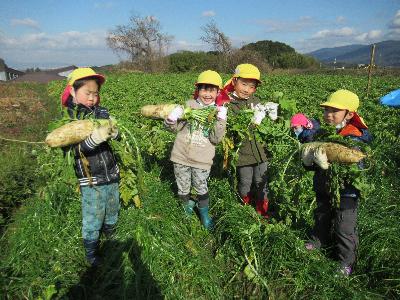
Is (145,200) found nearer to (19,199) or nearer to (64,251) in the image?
(64,251)

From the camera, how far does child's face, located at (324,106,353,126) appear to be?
270 centimetres

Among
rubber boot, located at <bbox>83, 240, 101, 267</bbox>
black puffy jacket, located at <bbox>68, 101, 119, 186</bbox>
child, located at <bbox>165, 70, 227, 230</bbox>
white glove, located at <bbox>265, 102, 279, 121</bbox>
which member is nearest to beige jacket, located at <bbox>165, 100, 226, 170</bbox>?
child, located at <bbox>165, 70, 227, 230</bbox>

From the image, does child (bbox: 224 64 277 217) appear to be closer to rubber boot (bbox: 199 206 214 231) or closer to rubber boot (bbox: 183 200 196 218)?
rubber boot (bbox: 199 206 214 231)

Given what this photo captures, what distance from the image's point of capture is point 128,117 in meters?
8.79

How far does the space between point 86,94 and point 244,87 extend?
1.76 meters

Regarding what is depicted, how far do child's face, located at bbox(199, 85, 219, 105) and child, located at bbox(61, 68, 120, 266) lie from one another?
1057 millimetres

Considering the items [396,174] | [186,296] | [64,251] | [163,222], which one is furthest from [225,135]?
[396,174]

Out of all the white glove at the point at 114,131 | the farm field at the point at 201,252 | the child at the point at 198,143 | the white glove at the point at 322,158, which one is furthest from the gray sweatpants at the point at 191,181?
the white glove at the point at 322,158

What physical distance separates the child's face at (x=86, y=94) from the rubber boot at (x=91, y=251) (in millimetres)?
1286

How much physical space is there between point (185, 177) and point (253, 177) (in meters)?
0.96

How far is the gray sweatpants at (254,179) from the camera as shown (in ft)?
12.3

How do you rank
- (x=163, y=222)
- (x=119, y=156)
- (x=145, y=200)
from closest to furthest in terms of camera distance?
(x=119, y=156), (x=163, y=222), (x=145, y=200)

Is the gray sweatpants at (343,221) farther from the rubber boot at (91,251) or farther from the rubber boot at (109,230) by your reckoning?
the rubber boot at (91,251)

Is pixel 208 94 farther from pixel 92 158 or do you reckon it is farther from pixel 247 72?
pixel 92 158
